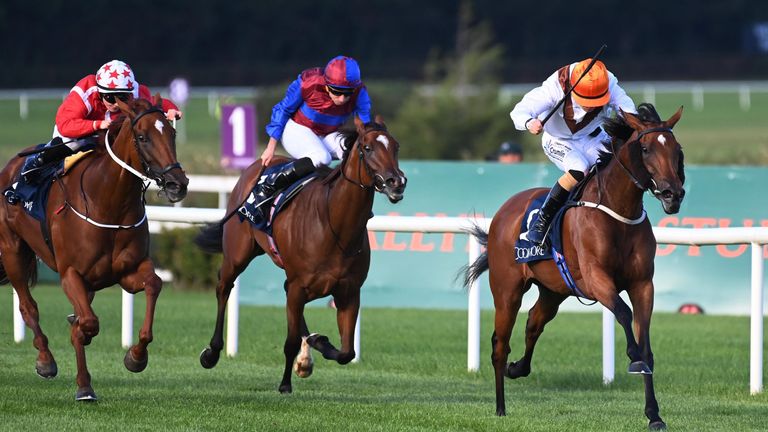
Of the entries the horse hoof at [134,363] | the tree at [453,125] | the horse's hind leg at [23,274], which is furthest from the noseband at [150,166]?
the tree at [453,125]

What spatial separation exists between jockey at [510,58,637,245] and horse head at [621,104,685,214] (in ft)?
1.08

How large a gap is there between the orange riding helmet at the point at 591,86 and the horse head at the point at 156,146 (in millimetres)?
2103

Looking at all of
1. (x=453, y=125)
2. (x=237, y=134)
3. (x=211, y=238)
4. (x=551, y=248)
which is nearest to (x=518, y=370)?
(x=551, y=248)

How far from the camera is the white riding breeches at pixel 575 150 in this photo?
313 inches

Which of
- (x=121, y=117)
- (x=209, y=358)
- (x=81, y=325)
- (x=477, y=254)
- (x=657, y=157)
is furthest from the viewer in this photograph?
(x=477, y=254)

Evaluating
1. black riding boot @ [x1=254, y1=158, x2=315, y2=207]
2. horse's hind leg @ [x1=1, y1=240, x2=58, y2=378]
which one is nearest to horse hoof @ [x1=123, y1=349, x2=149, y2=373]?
horse's hind leg @ [x1=1, y1=240, x2=58, y2=378]

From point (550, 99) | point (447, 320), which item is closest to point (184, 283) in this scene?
point (447, 320)

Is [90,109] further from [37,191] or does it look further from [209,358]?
[209,358]

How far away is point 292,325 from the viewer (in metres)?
8.30

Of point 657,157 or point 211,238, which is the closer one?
point 657,157

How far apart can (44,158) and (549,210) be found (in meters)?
2.76

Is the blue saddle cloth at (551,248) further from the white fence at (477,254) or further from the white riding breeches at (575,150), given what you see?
the white fence at (477,254)

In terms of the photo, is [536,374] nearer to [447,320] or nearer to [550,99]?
[550,99]

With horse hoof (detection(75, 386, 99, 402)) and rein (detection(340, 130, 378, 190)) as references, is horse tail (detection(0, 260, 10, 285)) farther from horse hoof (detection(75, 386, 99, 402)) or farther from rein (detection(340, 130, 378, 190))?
rein (detection(340, 130, 378, 190))
